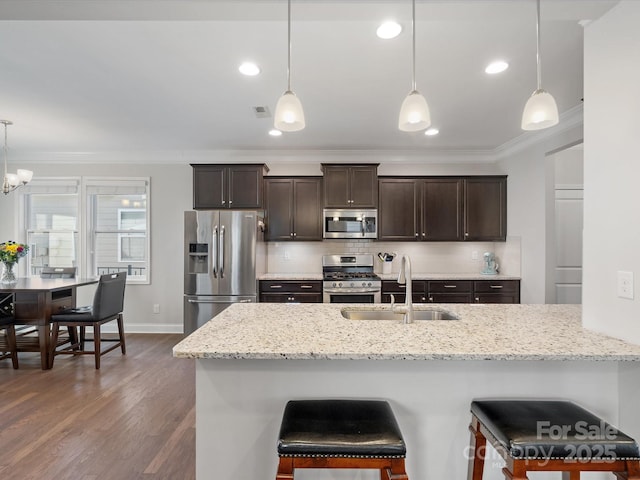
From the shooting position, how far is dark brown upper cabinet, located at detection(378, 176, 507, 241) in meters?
4.46

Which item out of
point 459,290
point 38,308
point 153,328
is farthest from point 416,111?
point 153,328

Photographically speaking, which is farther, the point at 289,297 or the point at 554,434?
the point at 289,297

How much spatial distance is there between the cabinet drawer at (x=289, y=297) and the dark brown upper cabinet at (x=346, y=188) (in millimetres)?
1193

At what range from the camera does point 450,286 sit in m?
4.16

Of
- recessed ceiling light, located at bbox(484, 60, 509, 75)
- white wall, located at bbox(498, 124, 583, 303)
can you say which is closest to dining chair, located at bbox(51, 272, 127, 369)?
recessed ceiling light, located at bbox(484, 60, 509, 75)

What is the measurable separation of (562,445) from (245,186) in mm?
3924

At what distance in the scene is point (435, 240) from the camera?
4.48 meters

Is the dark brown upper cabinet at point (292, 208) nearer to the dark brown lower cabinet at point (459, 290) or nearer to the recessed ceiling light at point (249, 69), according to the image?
the dark brown lower cabinet at point (459, 290)

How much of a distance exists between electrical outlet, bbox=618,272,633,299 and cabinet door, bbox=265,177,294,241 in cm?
345

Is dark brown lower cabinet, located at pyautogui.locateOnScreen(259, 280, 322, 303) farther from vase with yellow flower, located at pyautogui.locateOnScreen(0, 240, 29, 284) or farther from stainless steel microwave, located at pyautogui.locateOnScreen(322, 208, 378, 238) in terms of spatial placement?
vase with yellow flower, located at pyautogui.locateOnScreen(0, 240, 29, 284)

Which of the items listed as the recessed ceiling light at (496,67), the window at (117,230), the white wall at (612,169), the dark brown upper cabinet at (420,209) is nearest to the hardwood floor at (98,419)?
the window at (117,230)

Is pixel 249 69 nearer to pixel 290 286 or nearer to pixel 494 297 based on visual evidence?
pixel 290 286

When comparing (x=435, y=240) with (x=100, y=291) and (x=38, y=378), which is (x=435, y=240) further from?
(x=38, y=378)

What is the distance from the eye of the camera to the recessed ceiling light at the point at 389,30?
193 cm
